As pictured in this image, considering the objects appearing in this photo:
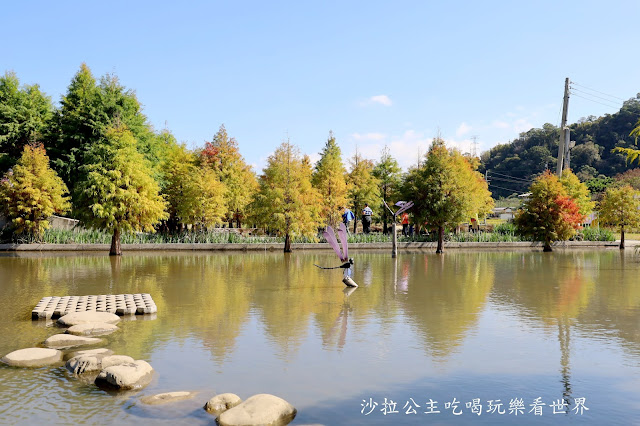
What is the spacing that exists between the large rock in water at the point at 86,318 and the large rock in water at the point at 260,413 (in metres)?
6.44

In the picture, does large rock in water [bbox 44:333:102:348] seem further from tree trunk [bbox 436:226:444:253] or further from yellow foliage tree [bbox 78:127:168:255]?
tree trunk [bbox 436:226:444:253]

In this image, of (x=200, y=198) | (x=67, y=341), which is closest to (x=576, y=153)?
(x=200, y=198)

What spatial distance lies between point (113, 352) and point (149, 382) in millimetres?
1956

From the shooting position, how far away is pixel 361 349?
10.4m

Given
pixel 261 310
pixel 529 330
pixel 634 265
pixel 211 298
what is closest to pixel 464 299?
pixel 529 330

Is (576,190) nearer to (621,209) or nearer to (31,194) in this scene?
(621,209)

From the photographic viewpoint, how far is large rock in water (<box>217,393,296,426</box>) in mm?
6735

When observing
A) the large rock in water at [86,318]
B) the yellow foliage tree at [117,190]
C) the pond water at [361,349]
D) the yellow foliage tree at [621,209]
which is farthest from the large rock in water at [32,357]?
the yellow foliage tree at [621,209]

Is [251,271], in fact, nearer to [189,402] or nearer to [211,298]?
[211,298]

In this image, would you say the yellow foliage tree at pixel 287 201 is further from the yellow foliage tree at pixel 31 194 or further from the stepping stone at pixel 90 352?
the stepping stone at pixel 90 352

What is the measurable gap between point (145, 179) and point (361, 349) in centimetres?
2420

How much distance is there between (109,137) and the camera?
32188 mm

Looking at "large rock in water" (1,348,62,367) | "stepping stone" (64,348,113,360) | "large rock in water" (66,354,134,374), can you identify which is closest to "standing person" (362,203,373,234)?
"stepping stone" (64,348,113,360)

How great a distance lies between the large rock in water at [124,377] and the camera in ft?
26.5
